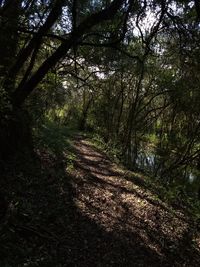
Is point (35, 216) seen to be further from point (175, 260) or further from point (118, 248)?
point (175, 260)

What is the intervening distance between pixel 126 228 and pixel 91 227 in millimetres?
1017

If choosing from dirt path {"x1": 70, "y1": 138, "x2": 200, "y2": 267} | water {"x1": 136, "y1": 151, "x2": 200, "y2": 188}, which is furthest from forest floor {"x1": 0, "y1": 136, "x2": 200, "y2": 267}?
water {"x1": 136, "y1": 151, "x2": 200, "y2": 188}

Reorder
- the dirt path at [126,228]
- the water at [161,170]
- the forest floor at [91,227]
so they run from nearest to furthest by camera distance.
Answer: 1. the forest floor at [91,227]
2. the dirt path at [126,228]
3. the water at [161,170]

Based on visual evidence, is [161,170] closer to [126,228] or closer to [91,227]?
[126,228]

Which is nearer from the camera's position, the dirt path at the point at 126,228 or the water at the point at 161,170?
the dirt path at the point at 126,228

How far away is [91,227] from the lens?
27.0 feet

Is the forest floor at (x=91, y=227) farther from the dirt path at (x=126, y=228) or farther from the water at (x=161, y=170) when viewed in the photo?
the water at (x=161, y=170)

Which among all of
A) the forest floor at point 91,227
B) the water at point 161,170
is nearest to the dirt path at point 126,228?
the forest floor at point 91,227

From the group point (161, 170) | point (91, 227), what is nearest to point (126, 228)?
point (91, 227)

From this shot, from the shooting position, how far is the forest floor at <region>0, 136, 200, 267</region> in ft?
21.1

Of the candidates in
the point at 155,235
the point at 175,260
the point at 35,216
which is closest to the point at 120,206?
the point at 155,235

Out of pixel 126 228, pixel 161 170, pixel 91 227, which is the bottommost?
pixel 161 170

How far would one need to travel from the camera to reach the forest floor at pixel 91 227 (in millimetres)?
6426

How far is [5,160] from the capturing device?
33.1 ft
